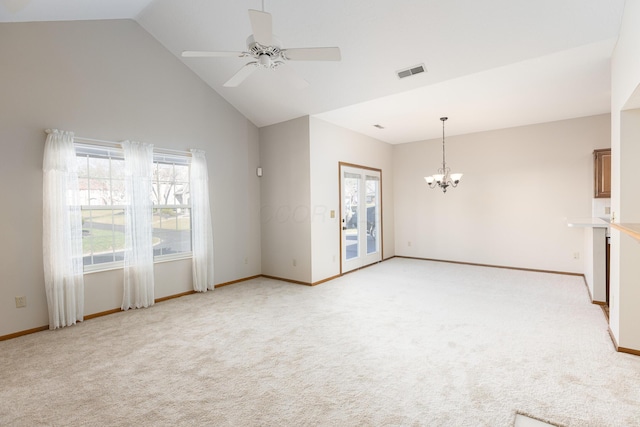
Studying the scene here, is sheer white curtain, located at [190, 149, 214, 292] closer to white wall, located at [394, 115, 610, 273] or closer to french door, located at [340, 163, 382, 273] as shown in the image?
french door, located at [340, 163, 382, 273]

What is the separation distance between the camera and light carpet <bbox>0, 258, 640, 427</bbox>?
2012 millimetres

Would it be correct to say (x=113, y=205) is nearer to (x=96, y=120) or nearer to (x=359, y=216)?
(x=96, y=120)

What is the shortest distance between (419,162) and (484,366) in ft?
17.4

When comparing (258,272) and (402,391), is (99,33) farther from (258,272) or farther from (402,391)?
(402,391)

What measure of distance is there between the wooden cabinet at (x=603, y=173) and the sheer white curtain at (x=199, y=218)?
20.3 feet

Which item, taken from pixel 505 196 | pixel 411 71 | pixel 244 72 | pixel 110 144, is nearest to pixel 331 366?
pixel 244 72

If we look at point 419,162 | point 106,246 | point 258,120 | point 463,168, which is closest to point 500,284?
point 463,168

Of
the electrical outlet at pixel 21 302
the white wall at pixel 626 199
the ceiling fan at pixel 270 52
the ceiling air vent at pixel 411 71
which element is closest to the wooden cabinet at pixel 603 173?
the white wall at pixel 626 199

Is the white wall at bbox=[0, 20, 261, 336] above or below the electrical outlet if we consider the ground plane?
above

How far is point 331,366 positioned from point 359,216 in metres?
3.99

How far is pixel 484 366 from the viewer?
2521mm

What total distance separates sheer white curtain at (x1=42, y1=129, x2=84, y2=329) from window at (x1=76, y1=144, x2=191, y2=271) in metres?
0.22

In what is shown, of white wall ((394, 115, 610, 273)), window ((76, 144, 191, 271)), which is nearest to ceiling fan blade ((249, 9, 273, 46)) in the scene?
window ((76, 144, 191, 271))

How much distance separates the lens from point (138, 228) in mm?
4188
